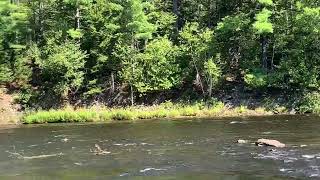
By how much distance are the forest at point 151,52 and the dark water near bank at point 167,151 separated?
886 cm

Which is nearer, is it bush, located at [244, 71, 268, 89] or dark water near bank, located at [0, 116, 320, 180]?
dark water near bank, located at [0, 116, 320, 180]

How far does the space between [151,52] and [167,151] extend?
84.6 ft

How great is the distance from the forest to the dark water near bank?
349 inches

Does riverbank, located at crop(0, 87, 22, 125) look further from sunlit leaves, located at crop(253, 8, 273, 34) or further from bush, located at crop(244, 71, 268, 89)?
sunlit leaves, located at crop(253, 8, 273, 34)

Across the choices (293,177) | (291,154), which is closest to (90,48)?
(291,154)

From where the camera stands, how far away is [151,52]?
172 ft

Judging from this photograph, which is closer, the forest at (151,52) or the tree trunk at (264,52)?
the forest at (151,52)

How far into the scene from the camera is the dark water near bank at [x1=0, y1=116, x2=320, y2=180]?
844 inches

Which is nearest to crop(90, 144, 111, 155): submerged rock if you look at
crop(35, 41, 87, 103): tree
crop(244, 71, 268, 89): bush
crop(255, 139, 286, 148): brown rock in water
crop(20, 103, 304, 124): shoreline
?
crop(255, 139, 286, 148): brown rock in water

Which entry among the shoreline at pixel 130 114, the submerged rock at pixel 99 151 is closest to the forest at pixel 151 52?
the shoreline at pixel 130 114

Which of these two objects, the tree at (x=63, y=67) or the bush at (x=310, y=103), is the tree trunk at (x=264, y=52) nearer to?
the bush at (x=310, y=103)

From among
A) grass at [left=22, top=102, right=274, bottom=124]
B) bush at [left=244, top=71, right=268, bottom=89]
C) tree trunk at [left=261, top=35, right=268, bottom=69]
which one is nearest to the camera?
grass at [left=22, top=102, right=274, bottom=124]

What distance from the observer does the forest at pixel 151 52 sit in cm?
4831

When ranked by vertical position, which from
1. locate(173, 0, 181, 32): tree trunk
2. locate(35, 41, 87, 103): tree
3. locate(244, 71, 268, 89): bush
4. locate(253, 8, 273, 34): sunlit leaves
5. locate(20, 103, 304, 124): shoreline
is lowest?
locate(20, 103, 304, 124): shoreline
